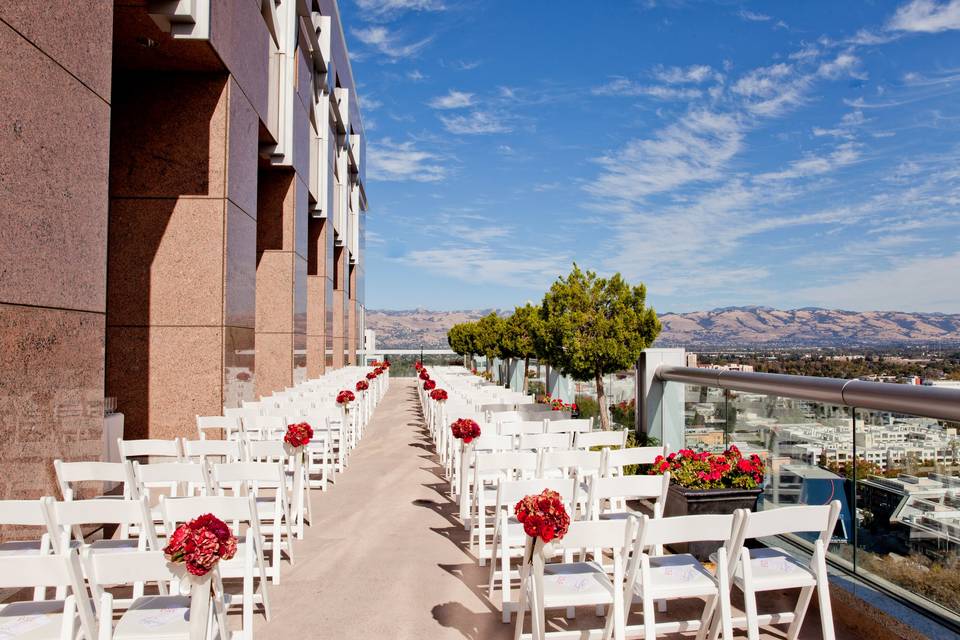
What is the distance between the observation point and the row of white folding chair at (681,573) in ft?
9.91

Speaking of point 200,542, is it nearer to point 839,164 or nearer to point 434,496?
point 434,496

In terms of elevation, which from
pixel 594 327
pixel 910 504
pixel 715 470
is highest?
pixel 594 327

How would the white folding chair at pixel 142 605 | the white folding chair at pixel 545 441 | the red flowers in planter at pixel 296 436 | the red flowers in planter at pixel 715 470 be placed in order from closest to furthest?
the white folding chair at pixel 142 605 → the red flowers in planter at pixel 715 470 → the red flowers in planter at pixel 296 436 → the white folding chair at pixel 545 441

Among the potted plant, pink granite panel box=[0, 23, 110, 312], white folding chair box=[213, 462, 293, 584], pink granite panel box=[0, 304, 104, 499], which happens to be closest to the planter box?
the potted plant

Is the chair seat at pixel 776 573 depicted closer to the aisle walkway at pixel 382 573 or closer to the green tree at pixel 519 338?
the aisle walkway at pixel 382 573

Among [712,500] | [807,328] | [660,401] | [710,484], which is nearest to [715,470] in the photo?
[710,484]

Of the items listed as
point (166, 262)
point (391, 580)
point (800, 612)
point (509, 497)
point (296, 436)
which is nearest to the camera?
point (800, 612)

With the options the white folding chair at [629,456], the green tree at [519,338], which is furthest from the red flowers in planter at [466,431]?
the green tree at [519,338]

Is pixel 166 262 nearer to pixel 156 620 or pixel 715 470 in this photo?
pixel 156 620

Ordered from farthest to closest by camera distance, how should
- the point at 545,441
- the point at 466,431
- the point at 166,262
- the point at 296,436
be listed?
the point at 166,262
the point at 466,431
the point at 545,441
the point at 296,436

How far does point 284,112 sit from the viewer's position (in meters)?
11.9

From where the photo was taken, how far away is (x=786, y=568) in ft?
11.4

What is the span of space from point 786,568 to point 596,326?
562 cm

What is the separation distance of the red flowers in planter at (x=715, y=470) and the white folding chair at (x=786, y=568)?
1296mm
